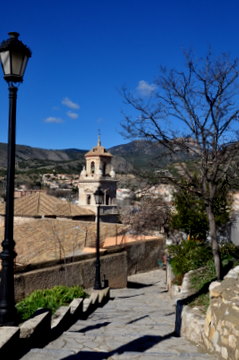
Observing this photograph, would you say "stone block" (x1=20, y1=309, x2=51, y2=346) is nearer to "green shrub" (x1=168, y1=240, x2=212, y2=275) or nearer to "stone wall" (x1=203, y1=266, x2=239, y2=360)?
"stone wall" (x1=203, y1=266, x2=239, y2=360)

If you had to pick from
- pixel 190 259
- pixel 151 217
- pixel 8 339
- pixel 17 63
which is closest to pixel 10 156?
pixel 17 63

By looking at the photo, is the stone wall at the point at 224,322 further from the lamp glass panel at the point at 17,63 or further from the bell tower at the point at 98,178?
the bell tower at the point at 98,178

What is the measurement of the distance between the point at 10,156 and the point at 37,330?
2.34 m

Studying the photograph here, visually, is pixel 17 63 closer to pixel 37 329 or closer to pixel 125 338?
pixel 37 329

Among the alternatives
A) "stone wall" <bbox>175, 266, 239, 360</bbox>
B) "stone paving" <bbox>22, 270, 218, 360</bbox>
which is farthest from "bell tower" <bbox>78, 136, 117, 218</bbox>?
"stone wall" <bbox>175, 266, 239, 360</bbox>

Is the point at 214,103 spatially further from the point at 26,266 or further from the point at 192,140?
the point at 26,266

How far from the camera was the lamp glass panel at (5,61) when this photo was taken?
4.43 metres

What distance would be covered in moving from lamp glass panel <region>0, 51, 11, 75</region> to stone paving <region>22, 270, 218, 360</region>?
3.28m

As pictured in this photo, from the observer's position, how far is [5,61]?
4.48 metres

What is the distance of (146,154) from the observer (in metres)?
9.39

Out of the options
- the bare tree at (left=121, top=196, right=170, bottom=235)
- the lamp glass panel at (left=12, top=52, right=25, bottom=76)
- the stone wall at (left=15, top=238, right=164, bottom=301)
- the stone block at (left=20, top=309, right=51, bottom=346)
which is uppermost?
the lamp glass panel at (left=12, top=52, right=25, bottom=76)

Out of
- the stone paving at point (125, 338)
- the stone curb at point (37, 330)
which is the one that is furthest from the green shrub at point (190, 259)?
the stone curb at point (37, 330)

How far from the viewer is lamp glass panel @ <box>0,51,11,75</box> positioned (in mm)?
4430

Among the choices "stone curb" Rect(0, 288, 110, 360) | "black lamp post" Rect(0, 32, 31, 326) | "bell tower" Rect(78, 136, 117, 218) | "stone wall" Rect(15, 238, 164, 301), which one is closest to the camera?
"stone curb" Rect(0, 288, 110, 360)
